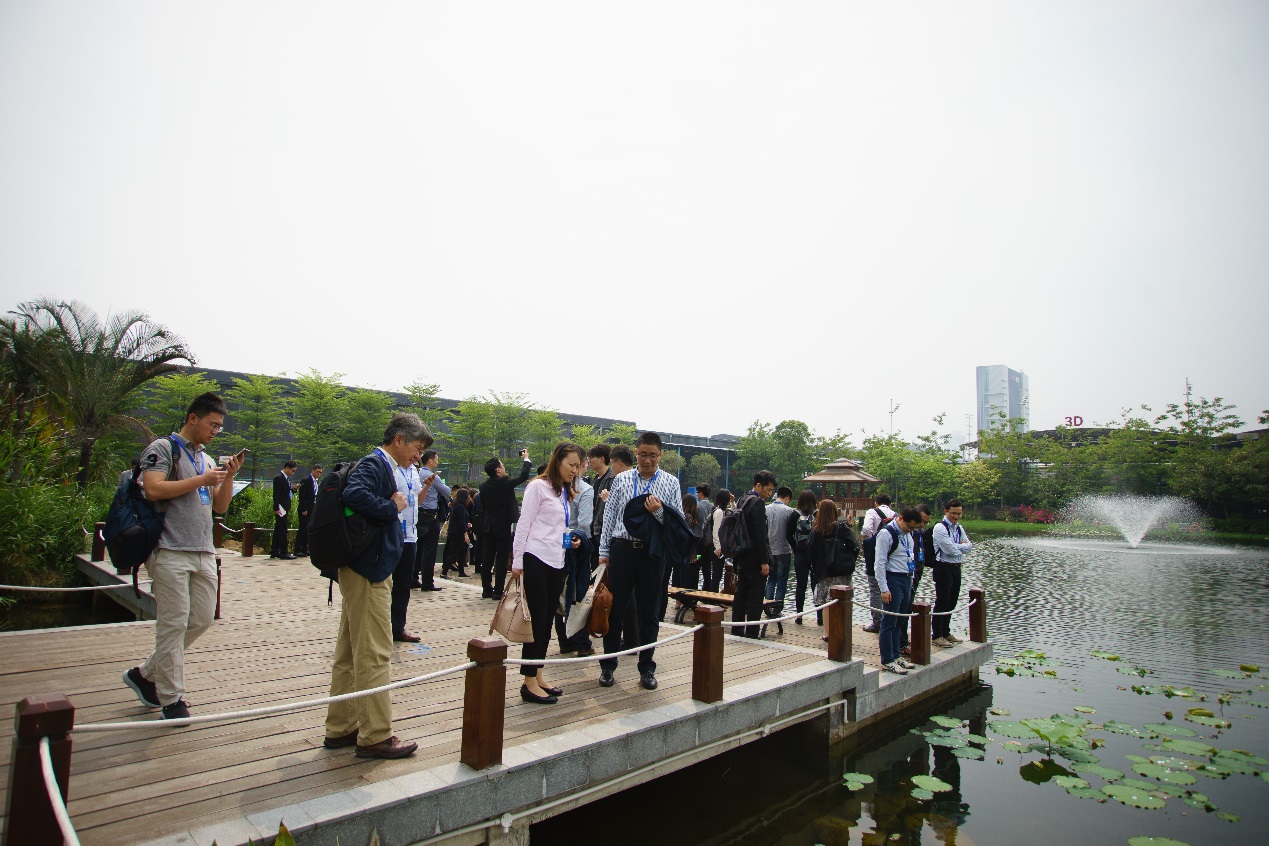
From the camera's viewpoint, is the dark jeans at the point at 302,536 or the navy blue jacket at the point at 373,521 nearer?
the navy blue jacket at the point at 373,521

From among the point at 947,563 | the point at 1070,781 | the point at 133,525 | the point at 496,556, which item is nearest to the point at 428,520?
the point at 496,556

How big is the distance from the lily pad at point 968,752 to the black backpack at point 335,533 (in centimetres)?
652

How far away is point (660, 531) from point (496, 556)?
15.2ft

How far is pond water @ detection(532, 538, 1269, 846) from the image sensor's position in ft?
18.3

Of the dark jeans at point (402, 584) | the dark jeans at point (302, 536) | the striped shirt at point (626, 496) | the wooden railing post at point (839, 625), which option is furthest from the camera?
the dark jeans at point (302, 536)

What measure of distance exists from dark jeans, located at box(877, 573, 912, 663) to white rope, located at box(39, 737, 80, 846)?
7.33m

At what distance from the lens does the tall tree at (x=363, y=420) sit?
36.0m

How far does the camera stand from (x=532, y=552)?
4773mm

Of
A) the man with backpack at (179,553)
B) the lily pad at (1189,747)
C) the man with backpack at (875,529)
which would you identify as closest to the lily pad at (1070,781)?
the lily pad at (1189,747)

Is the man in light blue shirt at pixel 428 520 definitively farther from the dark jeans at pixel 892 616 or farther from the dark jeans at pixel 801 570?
the dark jeans at pixel 892 616

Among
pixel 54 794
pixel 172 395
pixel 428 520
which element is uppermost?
pixel 172 395

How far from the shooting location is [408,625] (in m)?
7.86

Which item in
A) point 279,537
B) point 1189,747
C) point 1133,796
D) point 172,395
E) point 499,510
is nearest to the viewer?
point 1133,796

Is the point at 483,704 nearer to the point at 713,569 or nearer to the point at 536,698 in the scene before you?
the point at 536,698
